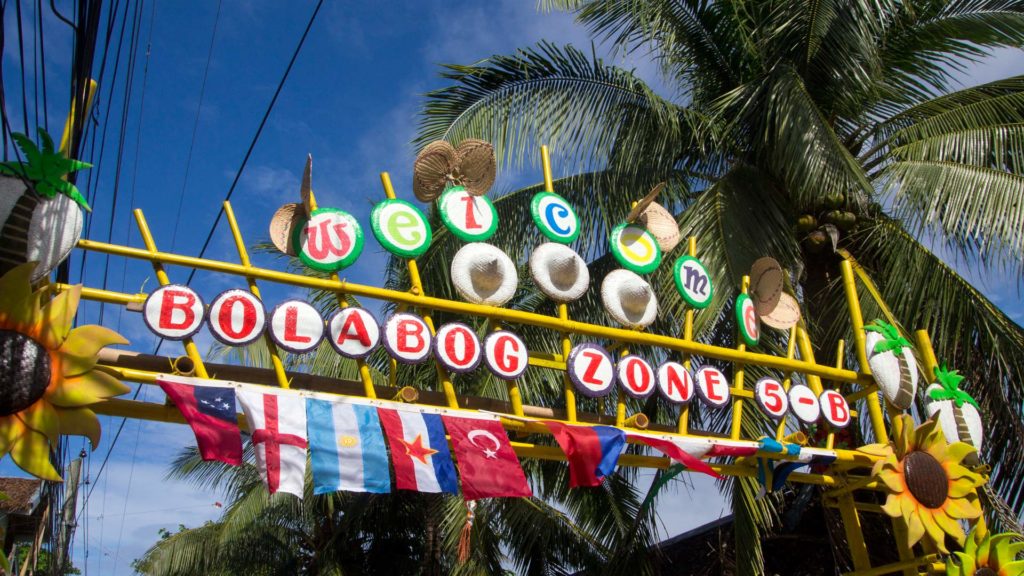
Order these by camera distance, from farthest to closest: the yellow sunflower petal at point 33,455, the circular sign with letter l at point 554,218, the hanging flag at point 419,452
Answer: the circular sign with letter l at point 554,218
the hanging flag at point 419,452
the yellow sunflower petal at point 33,455

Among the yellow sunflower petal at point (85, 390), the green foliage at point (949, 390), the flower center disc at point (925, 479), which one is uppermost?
the green foliage at point (949, 390)

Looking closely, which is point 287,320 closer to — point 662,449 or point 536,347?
point 662,449

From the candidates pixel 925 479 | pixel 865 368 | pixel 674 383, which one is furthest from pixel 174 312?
pixel 925 479

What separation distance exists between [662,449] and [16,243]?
482cm

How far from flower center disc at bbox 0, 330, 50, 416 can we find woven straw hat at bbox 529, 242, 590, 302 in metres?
3.80

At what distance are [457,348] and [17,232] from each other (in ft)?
9.87

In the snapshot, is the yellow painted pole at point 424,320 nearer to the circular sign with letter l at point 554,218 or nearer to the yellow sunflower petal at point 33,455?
the circular sign with letter l at point 554,218

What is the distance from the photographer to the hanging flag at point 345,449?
625 centimetres

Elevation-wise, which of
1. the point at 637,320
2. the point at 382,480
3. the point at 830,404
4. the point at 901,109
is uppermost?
the point at 901,109

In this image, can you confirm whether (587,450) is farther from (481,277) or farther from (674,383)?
(481,277)

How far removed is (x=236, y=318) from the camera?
625cm

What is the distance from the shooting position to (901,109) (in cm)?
1231

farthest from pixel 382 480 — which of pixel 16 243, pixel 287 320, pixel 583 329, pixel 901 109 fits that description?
pixel 901 109

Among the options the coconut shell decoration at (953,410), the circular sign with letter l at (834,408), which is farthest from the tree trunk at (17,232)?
the coconut shell decoration at (953,410)
